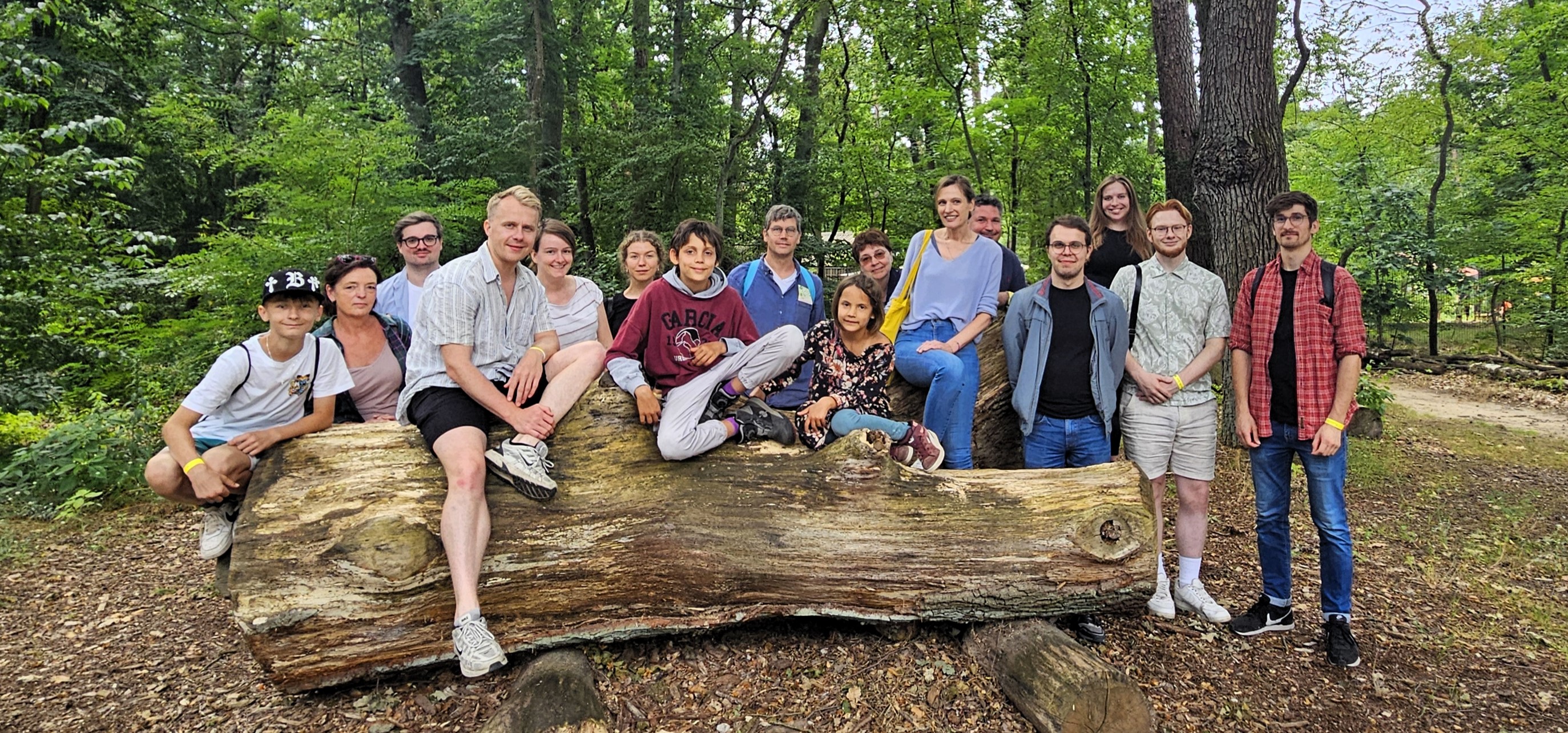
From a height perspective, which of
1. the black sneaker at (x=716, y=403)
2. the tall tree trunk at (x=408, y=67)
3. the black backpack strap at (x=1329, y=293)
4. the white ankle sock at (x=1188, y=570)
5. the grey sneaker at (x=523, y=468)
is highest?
the tall tree trunk at (x=408, y=67)

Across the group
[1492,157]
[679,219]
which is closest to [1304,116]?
[1492,157]

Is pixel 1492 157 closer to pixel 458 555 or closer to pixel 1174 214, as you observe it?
pixel 1174 214

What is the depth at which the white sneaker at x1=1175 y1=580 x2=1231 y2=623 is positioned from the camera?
13.3 feet

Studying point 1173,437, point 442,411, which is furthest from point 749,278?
point 1173,437

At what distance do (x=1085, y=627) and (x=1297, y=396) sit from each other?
1567 millimetres

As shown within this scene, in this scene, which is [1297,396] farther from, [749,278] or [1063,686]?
[749,278]

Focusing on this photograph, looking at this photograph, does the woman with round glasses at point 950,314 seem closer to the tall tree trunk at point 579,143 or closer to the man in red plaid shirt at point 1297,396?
the man in red plaid shirt at point 1297,396

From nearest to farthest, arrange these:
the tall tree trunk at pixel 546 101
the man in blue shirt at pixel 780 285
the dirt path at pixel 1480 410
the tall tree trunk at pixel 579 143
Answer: the man in blue shirt at pixel 780 285, the dirt path at pixel 1480 410, the tall tree trunk at pixel 546 101, the tall tree trunk at pixel 579 143

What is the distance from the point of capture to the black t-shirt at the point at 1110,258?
489cm

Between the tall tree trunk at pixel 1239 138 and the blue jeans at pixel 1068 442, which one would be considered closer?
the blue jeans at pixel 1068 442

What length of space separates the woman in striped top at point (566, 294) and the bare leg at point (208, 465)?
64.6 inches

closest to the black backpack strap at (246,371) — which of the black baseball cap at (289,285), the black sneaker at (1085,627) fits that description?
the black baseball cap at (289,285)

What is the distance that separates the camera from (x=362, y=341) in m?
4.20

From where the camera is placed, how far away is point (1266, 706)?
3.41 metres
